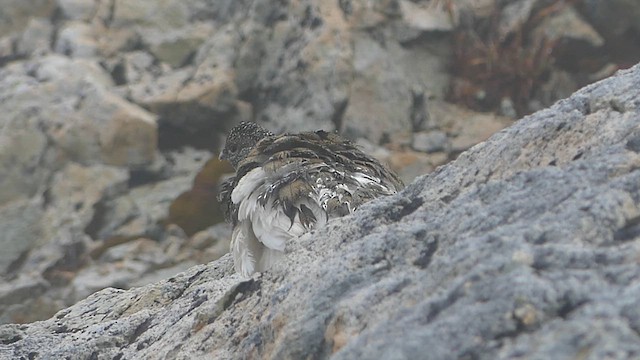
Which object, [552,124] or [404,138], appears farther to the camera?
[404,138]

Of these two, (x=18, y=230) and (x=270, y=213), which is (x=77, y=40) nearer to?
(x=18, y=230)

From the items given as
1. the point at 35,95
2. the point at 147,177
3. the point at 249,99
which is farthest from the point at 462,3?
the point at 35,95

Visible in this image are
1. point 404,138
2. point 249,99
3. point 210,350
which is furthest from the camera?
point 249,99

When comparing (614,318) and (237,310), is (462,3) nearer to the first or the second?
(237,310)

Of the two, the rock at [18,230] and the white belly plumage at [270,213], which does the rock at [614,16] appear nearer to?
the rock at [18,230]

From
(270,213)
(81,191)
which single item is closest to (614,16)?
(81,191)

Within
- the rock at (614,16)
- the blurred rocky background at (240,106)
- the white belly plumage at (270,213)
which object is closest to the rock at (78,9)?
the blurred rocky background at (240,106)
